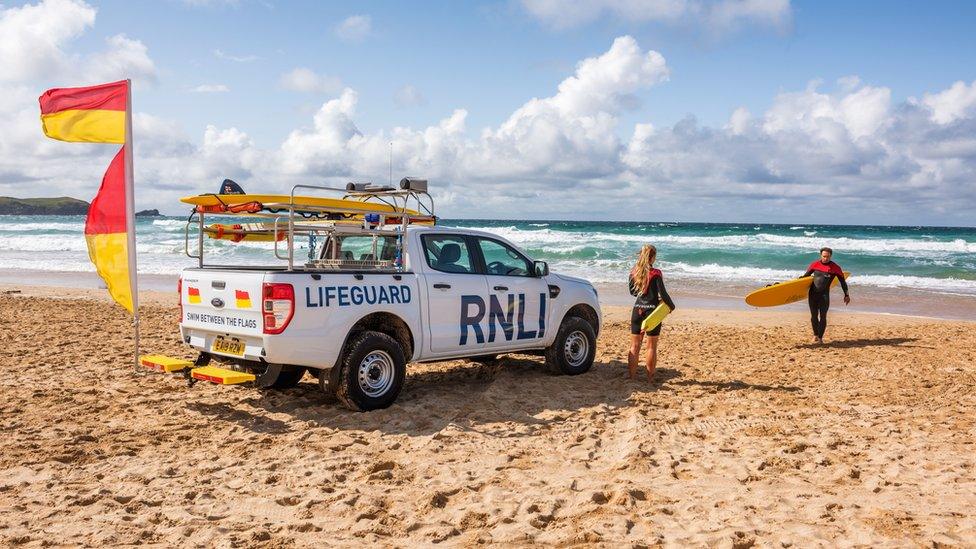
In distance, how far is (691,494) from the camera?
493 centimetres

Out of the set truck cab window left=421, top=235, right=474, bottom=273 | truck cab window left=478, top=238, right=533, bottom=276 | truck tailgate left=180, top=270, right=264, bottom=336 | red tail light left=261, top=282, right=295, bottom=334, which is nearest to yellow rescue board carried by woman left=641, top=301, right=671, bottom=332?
truck cab window left=478, top=238, right=533, bottom=276

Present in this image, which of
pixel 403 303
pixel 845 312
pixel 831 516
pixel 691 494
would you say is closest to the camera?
pixel 831 516

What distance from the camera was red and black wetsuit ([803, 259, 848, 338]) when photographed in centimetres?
1162

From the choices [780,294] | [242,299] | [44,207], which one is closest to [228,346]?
[242,299]

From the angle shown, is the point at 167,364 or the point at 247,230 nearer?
the point at 167,364

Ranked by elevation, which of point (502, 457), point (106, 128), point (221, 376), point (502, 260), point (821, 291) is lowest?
point (502, 457)

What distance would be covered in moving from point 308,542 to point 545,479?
1.78m

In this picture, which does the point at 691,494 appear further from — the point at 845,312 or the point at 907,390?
the point at 845,312

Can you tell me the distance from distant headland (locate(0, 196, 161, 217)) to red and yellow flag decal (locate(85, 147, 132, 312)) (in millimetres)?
106011

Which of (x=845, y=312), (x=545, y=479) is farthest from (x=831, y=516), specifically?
(x=845, y=312)

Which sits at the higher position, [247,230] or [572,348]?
[247,230]

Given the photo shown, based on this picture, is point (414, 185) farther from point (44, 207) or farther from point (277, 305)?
point (44, 207)

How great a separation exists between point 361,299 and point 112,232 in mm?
3260

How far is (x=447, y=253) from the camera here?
7.69 metres
